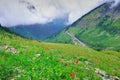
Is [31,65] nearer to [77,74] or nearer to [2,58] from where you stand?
[2,58]

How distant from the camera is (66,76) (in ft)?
68.2

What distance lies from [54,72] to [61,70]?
121cm

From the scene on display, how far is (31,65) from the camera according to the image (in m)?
21.5

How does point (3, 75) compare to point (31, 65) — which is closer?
point (3, 75)

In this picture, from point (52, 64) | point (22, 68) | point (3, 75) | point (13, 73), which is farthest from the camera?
point (52, 64)

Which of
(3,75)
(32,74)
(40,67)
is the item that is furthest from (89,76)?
(3,75)

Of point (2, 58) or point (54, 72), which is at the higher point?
point (2, 58)

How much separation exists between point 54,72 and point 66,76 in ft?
2.83

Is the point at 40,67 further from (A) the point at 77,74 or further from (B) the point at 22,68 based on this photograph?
(A) the point at 77,74

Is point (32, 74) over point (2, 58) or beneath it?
beneath

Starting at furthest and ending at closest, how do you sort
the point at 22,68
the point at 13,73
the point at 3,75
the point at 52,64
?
the point at 52,64 → the point at 22,68 → the point at 13,73 → the point at 3,75

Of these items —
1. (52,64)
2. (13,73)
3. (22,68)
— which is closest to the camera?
(13,73)

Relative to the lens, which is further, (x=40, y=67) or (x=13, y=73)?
(x=40, y=67)

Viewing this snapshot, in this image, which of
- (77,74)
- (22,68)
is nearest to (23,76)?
(22,68)
